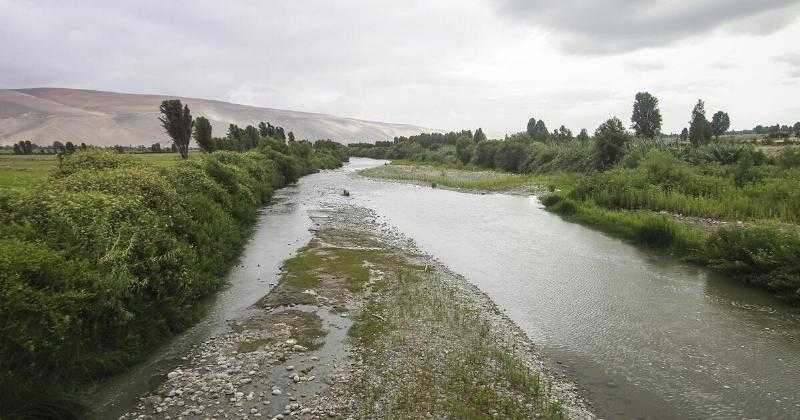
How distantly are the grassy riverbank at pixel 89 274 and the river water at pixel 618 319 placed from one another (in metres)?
0.99

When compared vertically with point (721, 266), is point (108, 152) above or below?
above

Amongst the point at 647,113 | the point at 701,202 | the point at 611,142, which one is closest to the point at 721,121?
the point at 647,113

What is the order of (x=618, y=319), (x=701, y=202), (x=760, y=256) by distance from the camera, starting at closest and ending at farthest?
(x=618, y=319), (x=760, y=256), (x=701, y=202)

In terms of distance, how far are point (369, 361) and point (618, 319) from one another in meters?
9.20

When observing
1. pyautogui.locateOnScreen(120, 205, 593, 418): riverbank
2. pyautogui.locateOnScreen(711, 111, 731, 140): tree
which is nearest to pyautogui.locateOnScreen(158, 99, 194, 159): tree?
pyautogui.locateOnScreen(120, 205, 593, 418): riverbank

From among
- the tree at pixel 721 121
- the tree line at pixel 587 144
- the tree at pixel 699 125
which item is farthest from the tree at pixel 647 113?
the tree at pixel 721 121

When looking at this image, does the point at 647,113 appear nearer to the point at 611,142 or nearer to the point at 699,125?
the point at 699,125

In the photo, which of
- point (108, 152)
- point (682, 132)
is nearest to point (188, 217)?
point (108, 152)

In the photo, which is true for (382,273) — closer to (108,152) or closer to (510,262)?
(510,262)

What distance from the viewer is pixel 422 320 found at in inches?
551

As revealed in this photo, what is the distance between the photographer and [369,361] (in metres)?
11.2

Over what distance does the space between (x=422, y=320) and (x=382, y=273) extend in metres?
5.23

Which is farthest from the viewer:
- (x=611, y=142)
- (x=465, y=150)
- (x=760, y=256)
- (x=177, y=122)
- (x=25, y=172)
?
(x=465, y=150)

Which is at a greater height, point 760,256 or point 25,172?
point 25,172
